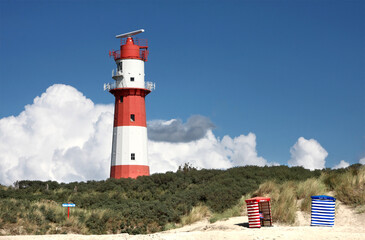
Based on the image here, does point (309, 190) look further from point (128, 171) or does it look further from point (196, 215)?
point (128, 171)

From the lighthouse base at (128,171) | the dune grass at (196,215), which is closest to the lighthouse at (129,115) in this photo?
the lighthouse base at (128,171)

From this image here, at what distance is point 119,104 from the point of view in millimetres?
40812

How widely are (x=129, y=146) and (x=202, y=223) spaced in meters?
16.9

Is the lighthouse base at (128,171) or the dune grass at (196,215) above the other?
the lighthouse base at (128,171)

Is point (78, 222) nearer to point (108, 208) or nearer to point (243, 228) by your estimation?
point (108, 208)

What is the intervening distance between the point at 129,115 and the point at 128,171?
435 cm

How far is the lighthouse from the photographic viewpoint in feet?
131

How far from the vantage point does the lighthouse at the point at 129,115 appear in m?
39.8

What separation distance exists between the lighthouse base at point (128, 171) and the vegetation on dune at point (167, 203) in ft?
18.0

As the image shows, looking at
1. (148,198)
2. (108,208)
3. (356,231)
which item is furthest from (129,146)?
(356,231)

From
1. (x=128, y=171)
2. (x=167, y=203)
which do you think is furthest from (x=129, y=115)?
(x=167, y=203)

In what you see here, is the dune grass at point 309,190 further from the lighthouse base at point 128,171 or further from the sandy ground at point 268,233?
the lighthouse base at point 128,171

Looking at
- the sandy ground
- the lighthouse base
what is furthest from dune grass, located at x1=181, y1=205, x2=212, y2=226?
the lighthouse base

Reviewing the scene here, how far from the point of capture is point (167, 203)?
2761cm
